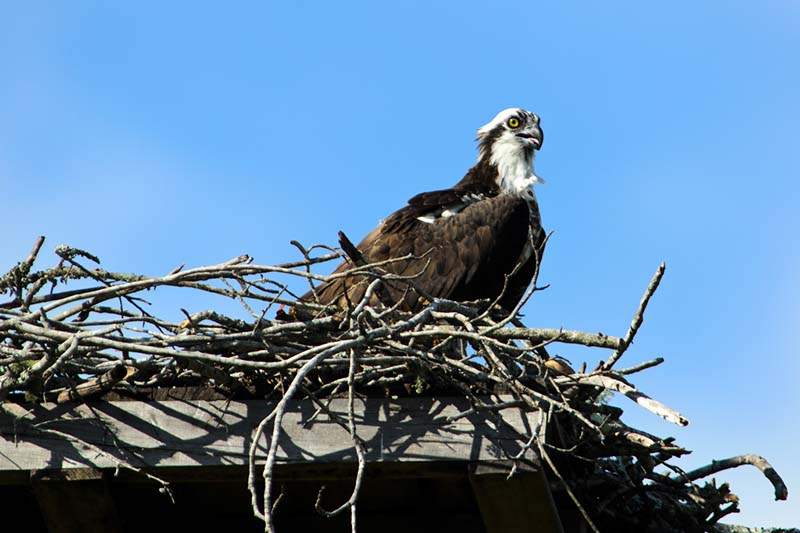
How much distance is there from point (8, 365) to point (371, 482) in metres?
1.27

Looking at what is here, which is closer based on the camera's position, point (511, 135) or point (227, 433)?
point (227, 433)

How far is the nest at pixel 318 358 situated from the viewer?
3875mm

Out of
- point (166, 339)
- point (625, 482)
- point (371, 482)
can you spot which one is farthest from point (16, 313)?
point (625, 482)

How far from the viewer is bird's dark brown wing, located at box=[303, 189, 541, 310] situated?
21.8 feet

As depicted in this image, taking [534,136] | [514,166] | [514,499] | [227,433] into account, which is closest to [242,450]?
[227,433]

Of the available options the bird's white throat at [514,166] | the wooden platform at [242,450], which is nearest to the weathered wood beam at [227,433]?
the wooden platform at [242,450]

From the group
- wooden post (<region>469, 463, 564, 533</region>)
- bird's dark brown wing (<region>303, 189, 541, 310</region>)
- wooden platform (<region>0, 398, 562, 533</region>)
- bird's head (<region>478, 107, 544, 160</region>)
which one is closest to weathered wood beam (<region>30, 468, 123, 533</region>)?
wooden platform (<region>0, 398, 562, 533</region>)

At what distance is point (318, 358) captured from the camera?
3.69 m

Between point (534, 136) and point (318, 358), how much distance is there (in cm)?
483

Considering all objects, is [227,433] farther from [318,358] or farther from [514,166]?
[514,166]

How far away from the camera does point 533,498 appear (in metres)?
3.94

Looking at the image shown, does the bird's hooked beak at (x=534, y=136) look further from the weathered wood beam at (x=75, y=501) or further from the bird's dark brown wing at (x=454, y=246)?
the weathered wood beam at (x=75, y=501)

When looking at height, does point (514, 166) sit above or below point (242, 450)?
above

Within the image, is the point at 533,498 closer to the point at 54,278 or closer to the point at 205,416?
the point at 205,416
